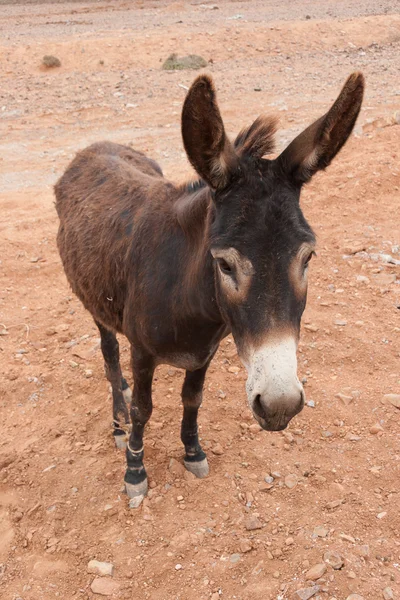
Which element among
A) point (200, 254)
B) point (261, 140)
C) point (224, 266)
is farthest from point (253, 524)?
point (261, 140)

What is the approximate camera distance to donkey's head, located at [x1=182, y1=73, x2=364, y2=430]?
244 cm

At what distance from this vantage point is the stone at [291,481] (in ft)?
13.7

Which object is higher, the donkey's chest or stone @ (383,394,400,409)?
the donkey's chest

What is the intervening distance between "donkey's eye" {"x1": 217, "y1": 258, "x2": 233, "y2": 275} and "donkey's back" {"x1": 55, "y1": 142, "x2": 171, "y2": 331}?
1187 mm

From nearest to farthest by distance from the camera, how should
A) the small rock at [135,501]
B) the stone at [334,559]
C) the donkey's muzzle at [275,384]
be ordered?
the donkey's muzzle at [275,384] → the stone at [334,559] → the small rock at [135,501]

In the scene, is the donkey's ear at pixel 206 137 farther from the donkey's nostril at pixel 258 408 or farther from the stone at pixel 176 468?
the stone at pixel 176 468

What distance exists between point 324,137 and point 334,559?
2.66 meters

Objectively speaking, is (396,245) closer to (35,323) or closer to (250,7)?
(35,323)

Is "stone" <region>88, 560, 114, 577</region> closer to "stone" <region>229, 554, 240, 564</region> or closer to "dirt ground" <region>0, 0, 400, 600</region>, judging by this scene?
"dirt ground" <region>0, 0, 400, 600</region>

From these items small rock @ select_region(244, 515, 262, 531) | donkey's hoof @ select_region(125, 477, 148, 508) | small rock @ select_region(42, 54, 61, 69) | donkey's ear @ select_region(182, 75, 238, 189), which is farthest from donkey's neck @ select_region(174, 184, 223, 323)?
small rock @ select_region(42, 54, 61, 69)

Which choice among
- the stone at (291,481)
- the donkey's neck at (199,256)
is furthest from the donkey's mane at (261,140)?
the stone at (291,481)

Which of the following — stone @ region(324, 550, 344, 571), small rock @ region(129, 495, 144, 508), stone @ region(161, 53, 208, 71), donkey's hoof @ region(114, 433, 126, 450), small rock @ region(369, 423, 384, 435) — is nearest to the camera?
stone @ region(324, 550, 344, 571)

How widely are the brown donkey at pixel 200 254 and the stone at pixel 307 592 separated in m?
1.27

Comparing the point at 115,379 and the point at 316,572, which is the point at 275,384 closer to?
the point at 316,572
